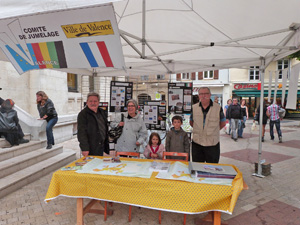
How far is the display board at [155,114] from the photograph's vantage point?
18.6 ft

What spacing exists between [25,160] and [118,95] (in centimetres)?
290

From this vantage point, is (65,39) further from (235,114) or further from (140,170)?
(235,114)

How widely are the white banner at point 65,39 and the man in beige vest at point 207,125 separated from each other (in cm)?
188

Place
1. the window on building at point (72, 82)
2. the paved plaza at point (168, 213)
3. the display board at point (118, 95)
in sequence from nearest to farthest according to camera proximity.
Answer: the paved plaza at point (168, 213), the display board at point (118, 95), the window on building at point (72, 82)

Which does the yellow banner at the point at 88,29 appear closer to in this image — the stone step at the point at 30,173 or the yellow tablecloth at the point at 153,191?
the yellow tablecloth at the point at 153,191

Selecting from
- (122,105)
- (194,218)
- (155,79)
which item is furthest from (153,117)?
(155,79)

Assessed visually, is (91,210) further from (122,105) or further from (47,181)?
(122,105)

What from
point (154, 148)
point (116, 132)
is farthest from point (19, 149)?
point (154, 148)

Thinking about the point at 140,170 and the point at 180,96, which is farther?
the point at 180,96

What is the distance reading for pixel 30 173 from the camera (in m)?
4.64

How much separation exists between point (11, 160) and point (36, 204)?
1.93 metres

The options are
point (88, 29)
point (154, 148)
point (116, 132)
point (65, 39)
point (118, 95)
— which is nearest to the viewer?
point (88, 29)

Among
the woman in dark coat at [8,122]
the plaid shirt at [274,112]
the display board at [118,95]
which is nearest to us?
the woman in dark coat at [8,122]

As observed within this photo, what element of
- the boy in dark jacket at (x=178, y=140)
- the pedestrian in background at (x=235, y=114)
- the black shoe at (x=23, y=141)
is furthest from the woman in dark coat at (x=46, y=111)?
the pedestrian in background at (x=235, y=114)
